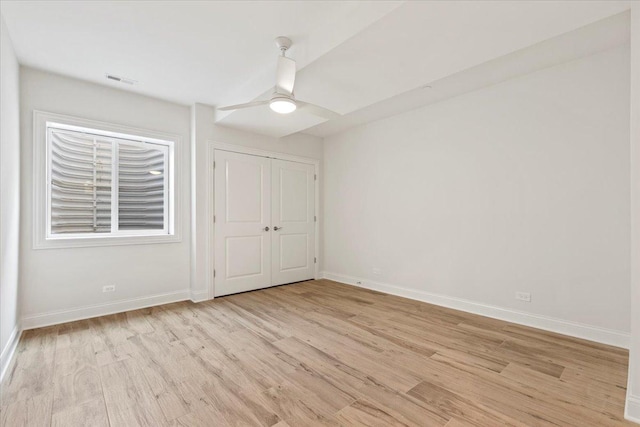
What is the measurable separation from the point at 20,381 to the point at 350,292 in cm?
363

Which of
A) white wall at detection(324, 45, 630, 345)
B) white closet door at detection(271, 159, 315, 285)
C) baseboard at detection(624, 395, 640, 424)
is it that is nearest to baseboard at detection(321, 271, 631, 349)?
white wall at detection(324, 45, 630, 345)

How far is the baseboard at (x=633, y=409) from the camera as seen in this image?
1.69 m

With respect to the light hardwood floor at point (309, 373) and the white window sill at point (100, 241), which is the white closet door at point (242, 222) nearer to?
the white window sill at point (100, 241)

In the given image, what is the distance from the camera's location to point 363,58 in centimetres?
243

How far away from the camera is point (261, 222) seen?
482cm

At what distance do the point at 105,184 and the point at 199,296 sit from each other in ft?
6.23

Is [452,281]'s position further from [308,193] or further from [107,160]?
[107,160]

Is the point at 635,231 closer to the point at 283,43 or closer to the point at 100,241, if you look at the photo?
the point at 283,43

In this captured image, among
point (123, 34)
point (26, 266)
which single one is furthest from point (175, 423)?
point (123, 34)

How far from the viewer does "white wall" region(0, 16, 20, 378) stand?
2.28 m

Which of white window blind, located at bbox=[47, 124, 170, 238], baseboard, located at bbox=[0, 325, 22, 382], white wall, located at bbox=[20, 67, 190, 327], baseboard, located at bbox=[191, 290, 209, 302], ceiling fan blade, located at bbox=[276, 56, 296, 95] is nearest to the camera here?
baseboard, located at bbox=[0, 325, 22, 382]

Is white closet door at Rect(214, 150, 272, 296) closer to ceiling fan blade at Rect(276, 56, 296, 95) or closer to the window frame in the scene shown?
the window frame

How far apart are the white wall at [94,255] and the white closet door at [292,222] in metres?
1.41

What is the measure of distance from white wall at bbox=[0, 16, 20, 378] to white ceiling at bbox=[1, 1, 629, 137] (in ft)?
1.04
